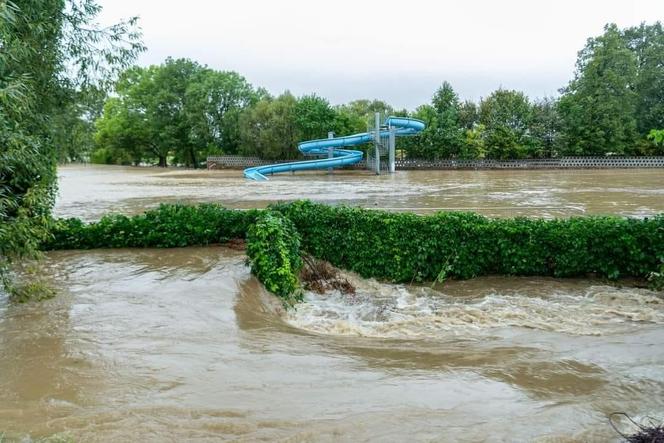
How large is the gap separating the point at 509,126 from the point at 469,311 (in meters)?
40.1

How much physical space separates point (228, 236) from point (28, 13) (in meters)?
5.52

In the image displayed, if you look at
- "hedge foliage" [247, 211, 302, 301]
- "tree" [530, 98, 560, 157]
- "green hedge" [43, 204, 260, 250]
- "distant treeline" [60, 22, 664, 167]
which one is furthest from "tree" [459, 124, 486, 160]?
"hedge foliage" [247, 211, 302, 301]

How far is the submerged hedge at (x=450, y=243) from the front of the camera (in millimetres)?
8773

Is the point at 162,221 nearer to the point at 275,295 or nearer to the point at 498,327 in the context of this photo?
the point at 275,295

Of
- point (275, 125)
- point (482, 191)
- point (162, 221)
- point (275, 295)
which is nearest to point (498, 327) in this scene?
point (275, 295)

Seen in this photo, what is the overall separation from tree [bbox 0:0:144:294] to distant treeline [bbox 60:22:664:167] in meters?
29.9

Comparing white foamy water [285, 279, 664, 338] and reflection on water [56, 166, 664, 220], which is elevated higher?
reflection on water [56, 166, 664, 220]

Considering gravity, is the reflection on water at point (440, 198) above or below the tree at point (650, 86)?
below

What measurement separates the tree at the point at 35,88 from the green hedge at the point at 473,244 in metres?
4.14

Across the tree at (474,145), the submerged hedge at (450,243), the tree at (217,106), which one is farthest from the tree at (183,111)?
the submerged hedge at (450,243)

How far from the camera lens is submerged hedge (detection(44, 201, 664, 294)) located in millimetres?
8773

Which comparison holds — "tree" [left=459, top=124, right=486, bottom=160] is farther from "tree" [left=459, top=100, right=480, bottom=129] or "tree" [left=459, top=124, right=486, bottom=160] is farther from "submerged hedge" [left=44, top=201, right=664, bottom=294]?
"submerged hedge" [left=44, top=201, right=664, bottom=294]

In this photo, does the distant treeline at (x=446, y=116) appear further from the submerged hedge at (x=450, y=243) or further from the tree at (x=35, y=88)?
the submerged hedge at (x=450, y=243)

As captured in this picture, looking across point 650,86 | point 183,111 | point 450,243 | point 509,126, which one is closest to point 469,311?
point 450,243
